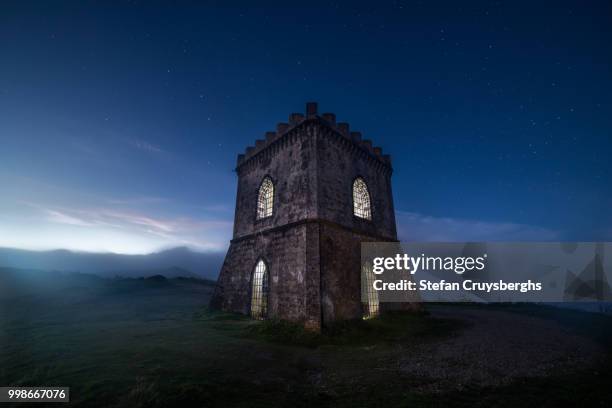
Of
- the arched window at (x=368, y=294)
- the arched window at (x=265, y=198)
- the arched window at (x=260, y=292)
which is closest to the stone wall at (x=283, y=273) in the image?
the arched window at (x=260, y=292)

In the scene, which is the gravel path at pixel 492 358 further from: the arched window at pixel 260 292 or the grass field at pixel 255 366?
the arched window at pixel 260 292

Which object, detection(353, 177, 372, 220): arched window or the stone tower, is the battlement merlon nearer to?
the stone tower

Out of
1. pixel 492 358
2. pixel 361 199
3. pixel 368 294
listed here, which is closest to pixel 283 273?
pixel 368 294

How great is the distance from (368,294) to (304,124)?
381 inches

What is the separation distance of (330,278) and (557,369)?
746cm

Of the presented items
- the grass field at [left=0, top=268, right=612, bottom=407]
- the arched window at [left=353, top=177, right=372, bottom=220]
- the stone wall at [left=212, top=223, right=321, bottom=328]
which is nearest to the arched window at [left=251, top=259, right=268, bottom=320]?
the stone wall at [left=212, top=223, right=321, bottom=328]

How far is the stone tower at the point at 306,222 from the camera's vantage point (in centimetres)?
1171

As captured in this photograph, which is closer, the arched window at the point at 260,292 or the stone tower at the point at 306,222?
the stone tower at the point at 306,222

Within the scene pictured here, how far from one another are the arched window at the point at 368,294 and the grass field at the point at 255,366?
734 mm

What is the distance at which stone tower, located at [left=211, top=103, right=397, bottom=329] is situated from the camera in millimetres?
11711

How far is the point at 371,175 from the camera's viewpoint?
16.8 meters

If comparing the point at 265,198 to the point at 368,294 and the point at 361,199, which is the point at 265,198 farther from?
the point at 368,294

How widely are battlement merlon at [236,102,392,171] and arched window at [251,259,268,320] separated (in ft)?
23.8

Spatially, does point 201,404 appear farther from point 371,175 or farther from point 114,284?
point 114,284
